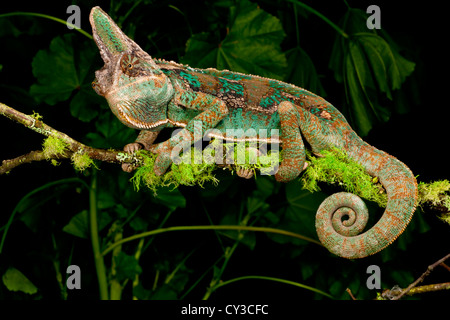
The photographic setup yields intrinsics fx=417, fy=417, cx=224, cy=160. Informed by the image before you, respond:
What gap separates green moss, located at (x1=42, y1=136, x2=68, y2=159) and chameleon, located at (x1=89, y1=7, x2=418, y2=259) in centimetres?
26

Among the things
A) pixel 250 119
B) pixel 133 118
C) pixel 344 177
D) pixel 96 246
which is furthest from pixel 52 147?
pixel 344 177

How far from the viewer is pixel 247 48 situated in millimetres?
2432

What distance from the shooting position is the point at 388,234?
5.62 ft

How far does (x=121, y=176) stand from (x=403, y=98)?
2.16 meters

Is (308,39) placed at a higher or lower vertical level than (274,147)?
higher

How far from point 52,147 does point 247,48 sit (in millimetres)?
1266

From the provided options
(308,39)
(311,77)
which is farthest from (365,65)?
(308,39)

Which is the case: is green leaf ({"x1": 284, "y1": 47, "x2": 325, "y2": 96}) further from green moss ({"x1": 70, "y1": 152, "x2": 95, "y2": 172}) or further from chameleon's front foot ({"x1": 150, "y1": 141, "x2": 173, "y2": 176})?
green moss ({"x1": 70, "y1": 152, "x2": 95, "y2": 172})

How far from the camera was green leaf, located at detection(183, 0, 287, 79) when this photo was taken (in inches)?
95.2

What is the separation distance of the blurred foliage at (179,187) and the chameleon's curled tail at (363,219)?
85 cm

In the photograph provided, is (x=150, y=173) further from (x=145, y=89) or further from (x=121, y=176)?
(x=121, y=176)

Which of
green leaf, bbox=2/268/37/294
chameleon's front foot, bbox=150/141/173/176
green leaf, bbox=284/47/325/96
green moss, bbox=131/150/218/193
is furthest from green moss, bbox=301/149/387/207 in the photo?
green leaf, bbox=2/268/37/294

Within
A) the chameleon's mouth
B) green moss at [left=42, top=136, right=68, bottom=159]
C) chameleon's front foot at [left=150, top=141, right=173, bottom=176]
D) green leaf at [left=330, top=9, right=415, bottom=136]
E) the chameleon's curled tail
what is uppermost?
green leaf at [left=330, top=9, right=415, bottom=136]

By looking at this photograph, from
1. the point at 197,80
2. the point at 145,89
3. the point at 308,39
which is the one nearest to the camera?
the point at 145,89
